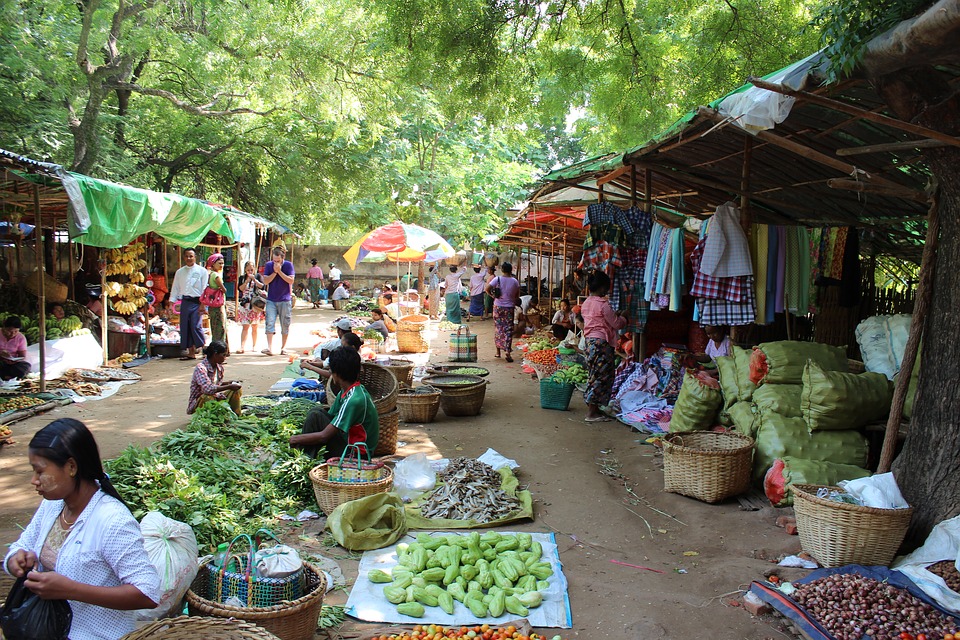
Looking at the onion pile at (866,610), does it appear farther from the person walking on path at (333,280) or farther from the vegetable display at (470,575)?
the person walking on path at (333,280)

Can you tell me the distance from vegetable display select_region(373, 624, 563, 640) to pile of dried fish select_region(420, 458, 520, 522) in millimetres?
1517

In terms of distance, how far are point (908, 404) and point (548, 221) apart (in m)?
9.50

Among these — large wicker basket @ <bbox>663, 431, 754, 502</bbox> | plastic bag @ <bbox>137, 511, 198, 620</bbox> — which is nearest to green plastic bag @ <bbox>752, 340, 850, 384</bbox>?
large wicker basket @ <bbox>663, 431, 754, 502</bbox>

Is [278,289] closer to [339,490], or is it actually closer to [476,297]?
[339,490]

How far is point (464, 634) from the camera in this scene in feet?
11.3

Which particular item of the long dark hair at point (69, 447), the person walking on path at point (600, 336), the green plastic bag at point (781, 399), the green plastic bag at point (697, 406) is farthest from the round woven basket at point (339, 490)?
the person walking on path at point (600, 336)

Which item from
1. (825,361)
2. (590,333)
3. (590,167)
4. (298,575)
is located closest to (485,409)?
(590,333)

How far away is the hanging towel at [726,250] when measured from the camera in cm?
632

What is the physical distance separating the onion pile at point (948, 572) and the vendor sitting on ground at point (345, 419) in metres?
3.81

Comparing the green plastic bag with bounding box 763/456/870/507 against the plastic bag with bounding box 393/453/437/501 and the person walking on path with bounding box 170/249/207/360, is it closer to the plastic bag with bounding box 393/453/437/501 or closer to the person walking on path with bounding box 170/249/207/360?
the plastic bag with bounding box 393/453/437/501

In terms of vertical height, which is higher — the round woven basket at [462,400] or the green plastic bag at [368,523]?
the round woven basket at [462,400]

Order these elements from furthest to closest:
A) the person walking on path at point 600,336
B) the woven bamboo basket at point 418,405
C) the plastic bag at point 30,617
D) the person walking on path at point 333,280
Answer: the person walking on path at point 333,280, the person walking on path at point 600,336, the woven bamboo basket at point 418,405, the plastic bag at point 30,617

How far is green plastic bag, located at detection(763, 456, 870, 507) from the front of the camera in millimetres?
5062

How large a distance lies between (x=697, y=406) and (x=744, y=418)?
57cm
